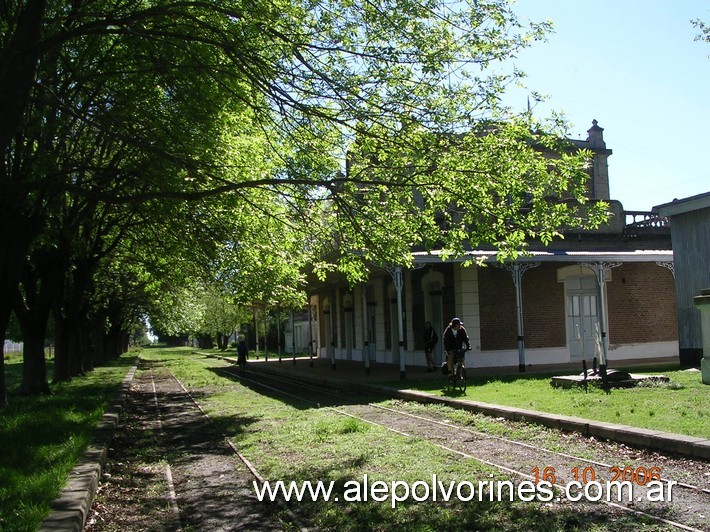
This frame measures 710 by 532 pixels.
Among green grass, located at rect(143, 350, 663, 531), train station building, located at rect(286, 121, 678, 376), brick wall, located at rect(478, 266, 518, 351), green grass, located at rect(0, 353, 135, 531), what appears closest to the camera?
green grass, located at rect(143, 350, 663, 531)

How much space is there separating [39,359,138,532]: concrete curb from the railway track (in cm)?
423

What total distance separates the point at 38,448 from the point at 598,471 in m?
6.86

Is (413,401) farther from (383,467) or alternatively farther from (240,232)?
(383,467)

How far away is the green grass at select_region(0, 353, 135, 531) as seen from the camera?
6.12 meters

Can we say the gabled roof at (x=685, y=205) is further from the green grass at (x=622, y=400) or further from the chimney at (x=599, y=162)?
the chimney at (x=599, y=162)

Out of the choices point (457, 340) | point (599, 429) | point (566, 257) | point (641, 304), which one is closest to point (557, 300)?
point (566, 257)

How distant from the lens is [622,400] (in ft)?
40.0

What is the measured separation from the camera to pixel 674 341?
84.5 ft

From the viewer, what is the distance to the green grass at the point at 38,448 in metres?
6.12

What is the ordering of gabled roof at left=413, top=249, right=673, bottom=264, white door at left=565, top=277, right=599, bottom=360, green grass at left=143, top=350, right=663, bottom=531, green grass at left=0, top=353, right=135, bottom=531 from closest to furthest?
green grass at left=143, top=350, right=663, bottom=531 < green grass at left=0, top=353, right=135, bottom=531 < gabled roof at left=413, top=249, right=673, bottom=264 < white door at left=565, top=277, right=599, bottom=360

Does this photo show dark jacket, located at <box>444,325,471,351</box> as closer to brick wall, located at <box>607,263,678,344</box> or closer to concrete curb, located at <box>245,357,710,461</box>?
concrete curb, located at <box>245,357,710,461</box>

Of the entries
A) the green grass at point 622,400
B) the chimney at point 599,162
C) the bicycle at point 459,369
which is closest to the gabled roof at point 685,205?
the green grass at point 622,400

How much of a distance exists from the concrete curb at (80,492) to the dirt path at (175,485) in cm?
22
